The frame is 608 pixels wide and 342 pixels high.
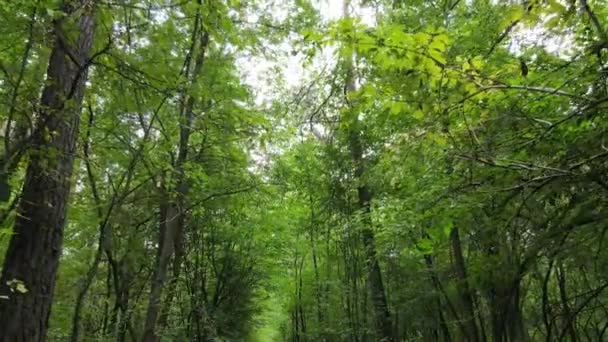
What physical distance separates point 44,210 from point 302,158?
311 inches

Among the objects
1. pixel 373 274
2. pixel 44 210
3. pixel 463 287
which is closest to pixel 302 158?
pixel 373 274

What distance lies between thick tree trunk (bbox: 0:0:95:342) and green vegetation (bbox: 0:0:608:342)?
0.02 meters

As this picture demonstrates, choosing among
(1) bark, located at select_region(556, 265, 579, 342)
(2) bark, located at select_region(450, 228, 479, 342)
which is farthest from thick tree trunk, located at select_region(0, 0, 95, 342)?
(2) bark, located at select_region(450, 228, 479, 342)

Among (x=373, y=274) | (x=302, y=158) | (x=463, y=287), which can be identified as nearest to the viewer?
(x=463, y=287)

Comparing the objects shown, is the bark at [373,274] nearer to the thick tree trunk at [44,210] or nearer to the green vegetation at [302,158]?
the green vegetation at [302,158]

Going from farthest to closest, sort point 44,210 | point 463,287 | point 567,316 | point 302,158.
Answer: point 302,158 → point 463,287 → point 567,316 → point 44,210

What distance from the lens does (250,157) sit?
7980 millimetres

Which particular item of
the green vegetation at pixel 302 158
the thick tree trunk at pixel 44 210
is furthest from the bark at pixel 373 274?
the thick tree trunk at pixel 44 210

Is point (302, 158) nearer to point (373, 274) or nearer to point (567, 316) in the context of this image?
point (373, 274)

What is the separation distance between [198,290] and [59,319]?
3.18 meters

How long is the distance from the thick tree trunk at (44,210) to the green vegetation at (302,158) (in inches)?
0.6

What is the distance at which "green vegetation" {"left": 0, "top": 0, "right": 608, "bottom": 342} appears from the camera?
265 centimetres

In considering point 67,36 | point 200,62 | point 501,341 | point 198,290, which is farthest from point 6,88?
point 198,290

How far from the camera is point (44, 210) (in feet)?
10.8
